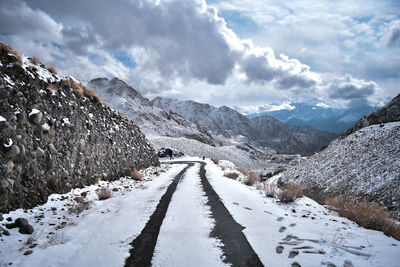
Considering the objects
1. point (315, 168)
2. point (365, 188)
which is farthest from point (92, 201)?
point (315, 168)

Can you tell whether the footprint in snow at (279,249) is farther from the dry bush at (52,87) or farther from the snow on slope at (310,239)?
the dry bush at (52,87)

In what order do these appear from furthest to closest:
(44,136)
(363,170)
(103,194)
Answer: (363,170) → (103,194) → (44,136)

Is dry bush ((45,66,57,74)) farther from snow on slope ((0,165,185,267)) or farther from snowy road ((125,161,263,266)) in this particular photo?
snowy road ((125,161,263,266))

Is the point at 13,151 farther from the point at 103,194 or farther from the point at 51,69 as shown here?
the point at 51,69

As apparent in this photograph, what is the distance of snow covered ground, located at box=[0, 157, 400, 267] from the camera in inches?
137

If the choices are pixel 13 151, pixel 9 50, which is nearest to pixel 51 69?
pixel 9 50

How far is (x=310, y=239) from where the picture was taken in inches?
171

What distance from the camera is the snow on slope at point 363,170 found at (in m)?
12.0

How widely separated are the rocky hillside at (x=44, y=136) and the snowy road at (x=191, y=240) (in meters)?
3.47

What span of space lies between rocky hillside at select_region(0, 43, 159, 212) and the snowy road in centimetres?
347

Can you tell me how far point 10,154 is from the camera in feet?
16.9

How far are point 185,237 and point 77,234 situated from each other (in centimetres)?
236

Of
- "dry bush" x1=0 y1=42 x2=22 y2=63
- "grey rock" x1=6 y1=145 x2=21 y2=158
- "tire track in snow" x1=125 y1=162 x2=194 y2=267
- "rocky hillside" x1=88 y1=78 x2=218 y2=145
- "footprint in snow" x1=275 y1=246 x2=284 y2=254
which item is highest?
"rocky hillside" x1=88 y1=78 x2=218 y2=145

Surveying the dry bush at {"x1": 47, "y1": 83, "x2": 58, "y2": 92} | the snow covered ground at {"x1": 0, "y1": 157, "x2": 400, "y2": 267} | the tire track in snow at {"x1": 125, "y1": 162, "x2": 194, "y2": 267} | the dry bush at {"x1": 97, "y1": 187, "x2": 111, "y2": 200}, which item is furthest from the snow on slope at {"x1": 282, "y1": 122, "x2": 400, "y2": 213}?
the dry bush at {"x1": 47, "y1": 83, "x2": 58, "y2": 92}
